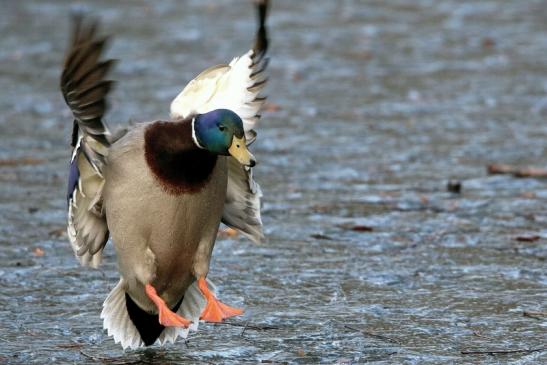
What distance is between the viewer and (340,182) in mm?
8695

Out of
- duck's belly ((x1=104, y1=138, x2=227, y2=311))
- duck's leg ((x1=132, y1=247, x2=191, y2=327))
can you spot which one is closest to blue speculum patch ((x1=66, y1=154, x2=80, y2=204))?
duck's belly ((x1=104, y1=138, x2=227, y2=311))

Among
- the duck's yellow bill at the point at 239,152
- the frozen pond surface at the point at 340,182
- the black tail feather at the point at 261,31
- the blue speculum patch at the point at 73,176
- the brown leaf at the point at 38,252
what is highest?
the black tail feather at the point at 261,31

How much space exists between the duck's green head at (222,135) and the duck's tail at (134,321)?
945mm

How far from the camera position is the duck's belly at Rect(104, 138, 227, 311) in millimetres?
5098

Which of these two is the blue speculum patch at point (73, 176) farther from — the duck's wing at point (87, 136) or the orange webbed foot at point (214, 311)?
the orange webbed foot at point (214, 311)

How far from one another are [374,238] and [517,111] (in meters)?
3.84

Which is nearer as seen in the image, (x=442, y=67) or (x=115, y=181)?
(x=115, y=181)

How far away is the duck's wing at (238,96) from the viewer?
550 centimetres

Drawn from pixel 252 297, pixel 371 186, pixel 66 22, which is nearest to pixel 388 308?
pixel 252 297

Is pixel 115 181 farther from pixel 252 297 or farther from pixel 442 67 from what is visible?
pixel 442 67

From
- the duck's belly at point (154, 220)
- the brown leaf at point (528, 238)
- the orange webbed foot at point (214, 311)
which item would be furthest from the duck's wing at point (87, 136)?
the brown leaf at point (528, 238)

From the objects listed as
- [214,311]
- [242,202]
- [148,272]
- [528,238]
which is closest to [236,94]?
[242,202]

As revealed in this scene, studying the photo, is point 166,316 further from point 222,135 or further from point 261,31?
point 261,31

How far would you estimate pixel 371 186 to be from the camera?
8.53 meters
